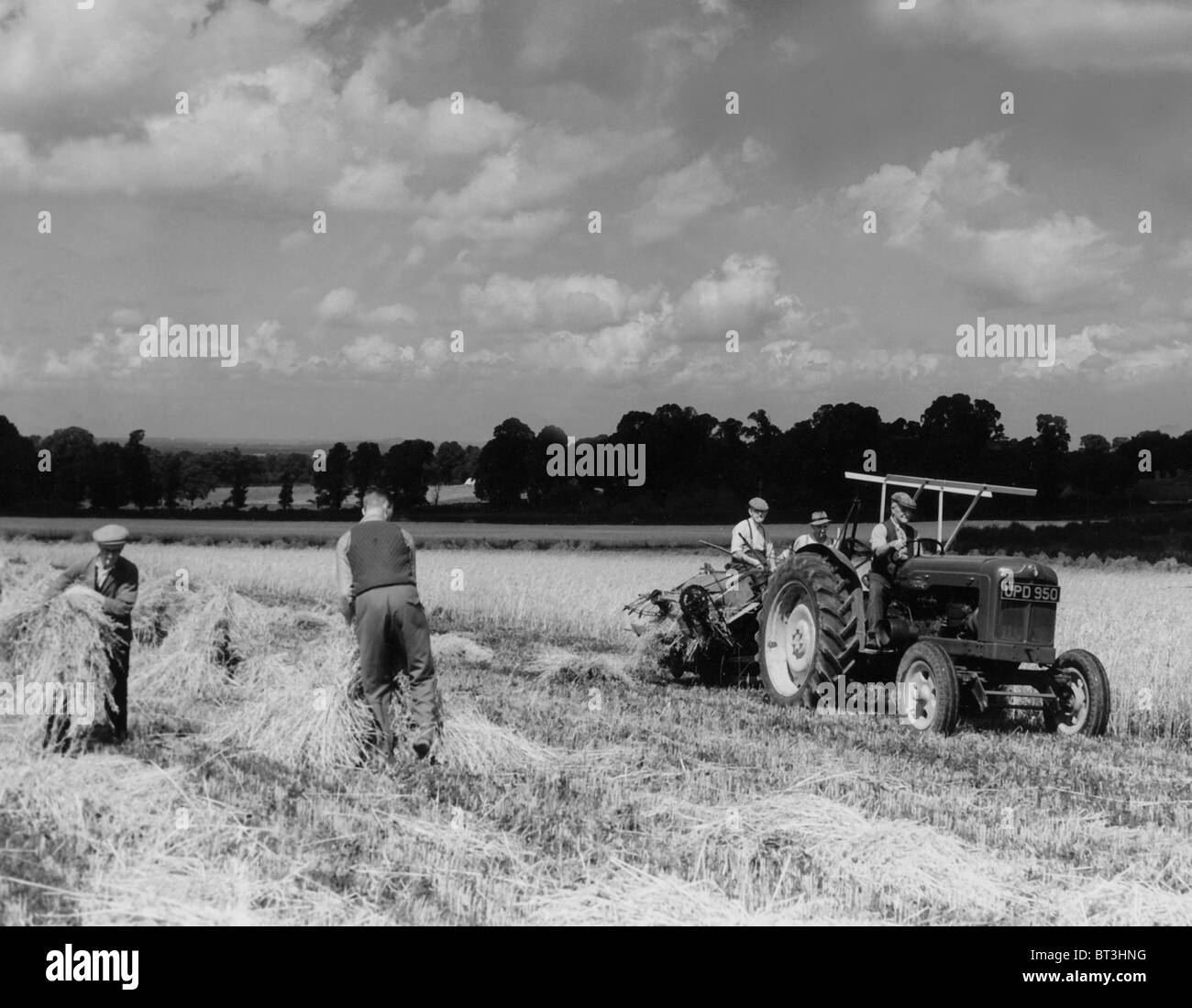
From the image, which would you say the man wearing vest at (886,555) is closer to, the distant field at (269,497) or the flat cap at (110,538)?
the flat cap at (110,538)

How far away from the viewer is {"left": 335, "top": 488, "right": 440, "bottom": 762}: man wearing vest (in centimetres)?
836

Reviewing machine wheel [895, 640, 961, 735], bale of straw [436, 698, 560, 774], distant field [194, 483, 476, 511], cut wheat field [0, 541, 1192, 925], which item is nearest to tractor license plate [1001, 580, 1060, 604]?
machine wheel [895, 640, 961, 735]

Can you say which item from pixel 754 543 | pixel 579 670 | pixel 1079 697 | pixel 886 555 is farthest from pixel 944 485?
pixel 579 670

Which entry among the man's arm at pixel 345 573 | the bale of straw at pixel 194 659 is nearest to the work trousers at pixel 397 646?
the man's arm at pixel 345 573

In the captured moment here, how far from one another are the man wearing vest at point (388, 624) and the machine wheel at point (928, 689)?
371cm

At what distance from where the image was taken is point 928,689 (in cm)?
1017

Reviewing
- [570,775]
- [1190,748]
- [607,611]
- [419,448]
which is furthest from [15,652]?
[419,448]

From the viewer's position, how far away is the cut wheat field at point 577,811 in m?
5.76

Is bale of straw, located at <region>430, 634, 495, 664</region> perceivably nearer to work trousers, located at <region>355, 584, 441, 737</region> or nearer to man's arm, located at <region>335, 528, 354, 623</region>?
man's arm, located at <region>335, 528, 354, 623</region>

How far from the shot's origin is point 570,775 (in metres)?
8.34

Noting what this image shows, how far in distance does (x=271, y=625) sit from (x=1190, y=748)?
8.97 meters
